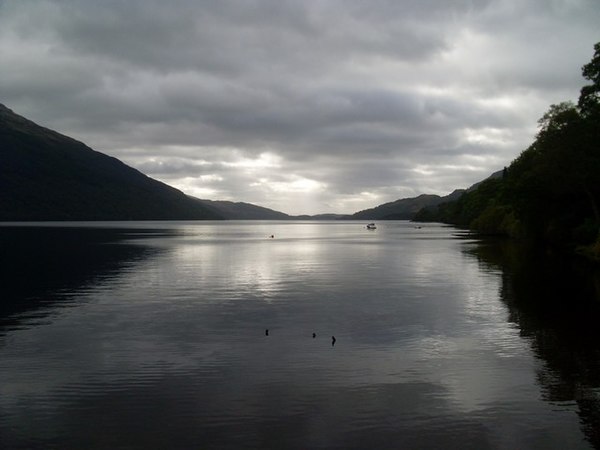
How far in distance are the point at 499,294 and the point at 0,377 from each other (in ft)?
136

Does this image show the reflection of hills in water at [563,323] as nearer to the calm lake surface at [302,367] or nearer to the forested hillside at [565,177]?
the calm lake surface at [302,367]

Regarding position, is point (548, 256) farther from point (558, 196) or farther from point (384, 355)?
point (384, 355)

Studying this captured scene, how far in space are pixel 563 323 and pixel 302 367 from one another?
1993 cm

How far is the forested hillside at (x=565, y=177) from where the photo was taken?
75.4 meters

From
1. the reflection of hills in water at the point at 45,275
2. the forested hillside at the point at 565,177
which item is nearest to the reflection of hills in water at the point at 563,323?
the forested hillside at the point at 565,177

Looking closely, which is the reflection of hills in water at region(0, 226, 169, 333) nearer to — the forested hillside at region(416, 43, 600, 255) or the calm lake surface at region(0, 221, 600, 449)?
the calm lake surface at region(0, 221, 600, 449)

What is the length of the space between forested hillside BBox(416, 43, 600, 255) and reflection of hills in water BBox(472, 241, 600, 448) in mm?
13837

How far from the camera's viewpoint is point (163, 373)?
24.9m

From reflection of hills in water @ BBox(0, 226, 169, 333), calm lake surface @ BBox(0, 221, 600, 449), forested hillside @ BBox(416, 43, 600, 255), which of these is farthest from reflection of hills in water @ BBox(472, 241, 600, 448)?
reflection of hills in water @ BBox(0, 226, 169, 333)

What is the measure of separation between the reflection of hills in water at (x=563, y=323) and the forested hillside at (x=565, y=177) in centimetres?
1384

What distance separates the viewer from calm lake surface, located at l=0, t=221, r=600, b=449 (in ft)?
59.6

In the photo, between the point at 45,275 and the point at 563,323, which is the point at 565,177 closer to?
the point at 563,323

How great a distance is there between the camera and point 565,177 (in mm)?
79688

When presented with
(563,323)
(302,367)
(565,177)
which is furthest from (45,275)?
(565,177)
